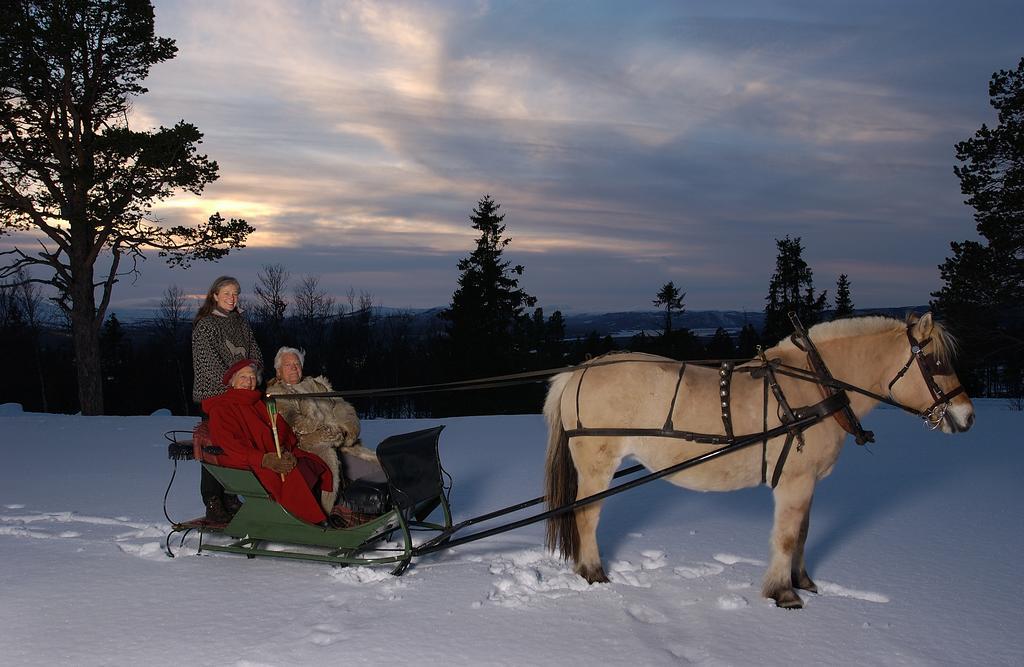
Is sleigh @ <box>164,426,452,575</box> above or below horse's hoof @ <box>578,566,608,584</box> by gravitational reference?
above

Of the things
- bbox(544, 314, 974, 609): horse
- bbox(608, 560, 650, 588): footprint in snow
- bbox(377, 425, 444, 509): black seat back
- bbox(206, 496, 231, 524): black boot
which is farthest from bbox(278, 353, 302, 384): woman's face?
bbox(608, 560, 650, 588): footprint in snow

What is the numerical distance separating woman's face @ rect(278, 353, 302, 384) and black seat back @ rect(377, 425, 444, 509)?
2.84 feet

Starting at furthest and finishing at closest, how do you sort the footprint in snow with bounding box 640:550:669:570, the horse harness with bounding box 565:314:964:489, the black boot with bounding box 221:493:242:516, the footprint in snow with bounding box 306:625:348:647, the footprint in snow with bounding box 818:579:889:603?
the black boot with bounding box 221:493:242:516, the footprint in snow with bounding box 640:550:669:570, the footprint in snow with bounding box 818:579:889:603, the horse harness with bounding box 565:314:964:489, the footprint in snow with bounding box 306:625:348:647

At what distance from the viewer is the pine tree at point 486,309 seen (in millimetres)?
31484

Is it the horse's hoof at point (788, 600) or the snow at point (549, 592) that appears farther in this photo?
the horse's hoof at point (788, 600)

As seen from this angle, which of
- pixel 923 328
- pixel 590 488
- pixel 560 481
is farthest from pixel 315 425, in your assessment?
pixel 923 328

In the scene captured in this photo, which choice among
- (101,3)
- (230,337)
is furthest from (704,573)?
(101,3)

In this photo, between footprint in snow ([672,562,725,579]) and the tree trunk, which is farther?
the tree trunk

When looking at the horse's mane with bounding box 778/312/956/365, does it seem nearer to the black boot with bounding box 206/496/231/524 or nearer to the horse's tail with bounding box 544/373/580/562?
the horse's tail with bounding box 544/373/580/562

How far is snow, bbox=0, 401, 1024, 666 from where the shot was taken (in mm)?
3555

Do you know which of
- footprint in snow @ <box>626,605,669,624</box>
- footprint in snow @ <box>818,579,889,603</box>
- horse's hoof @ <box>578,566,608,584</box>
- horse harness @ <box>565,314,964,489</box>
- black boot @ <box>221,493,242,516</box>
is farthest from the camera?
black boot @ <box>221,493,242,516</box>

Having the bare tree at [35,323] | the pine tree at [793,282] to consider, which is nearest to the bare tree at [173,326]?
the bare tree at [35,323]

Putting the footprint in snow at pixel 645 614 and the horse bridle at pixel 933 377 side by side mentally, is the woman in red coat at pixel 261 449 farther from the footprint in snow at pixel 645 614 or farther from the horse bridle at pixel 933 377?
the horse bridle at pixel 933 377

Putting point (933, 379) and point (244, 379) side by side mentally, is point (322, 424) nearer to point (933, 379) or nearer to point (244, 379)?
point (244, 379)
